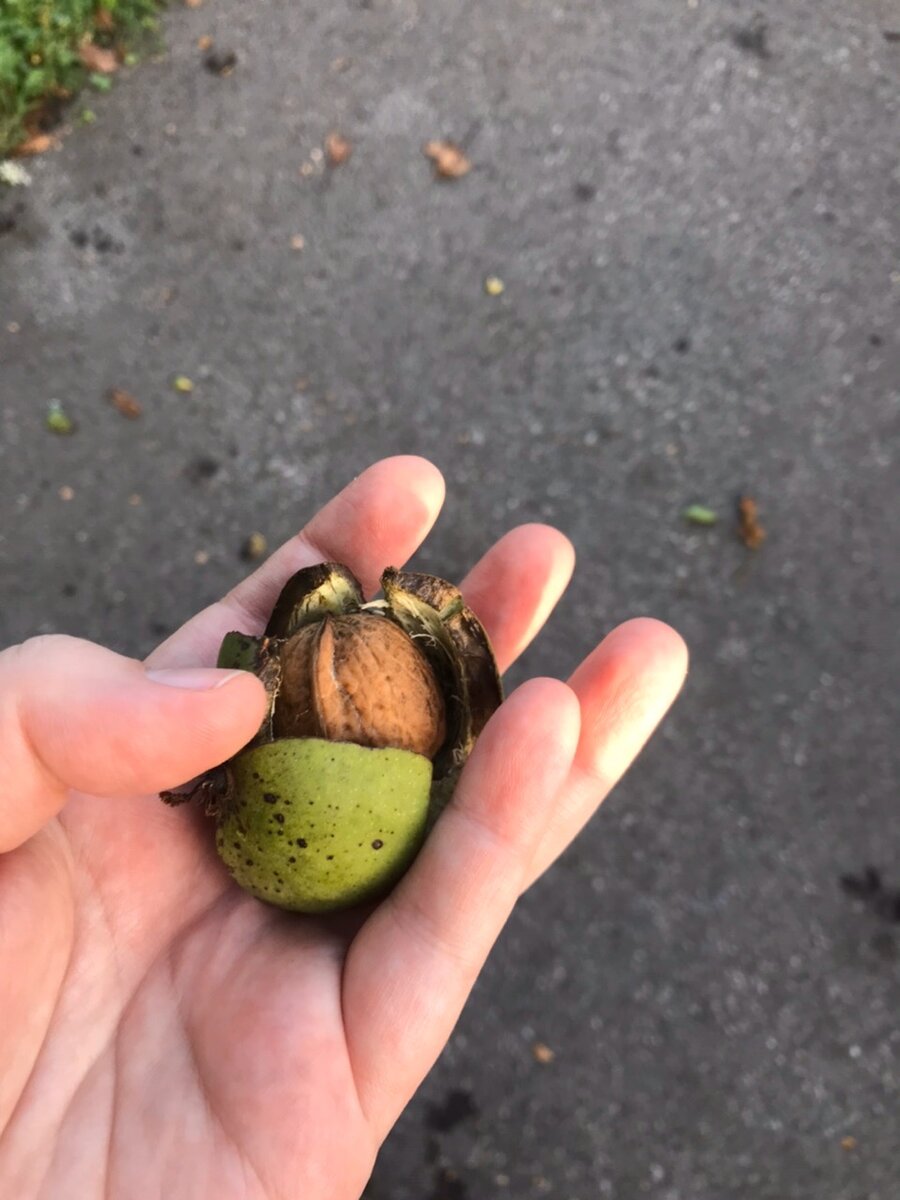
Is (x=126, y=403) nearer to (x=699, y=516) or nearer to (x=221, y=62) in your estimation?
(x=221, y=62)

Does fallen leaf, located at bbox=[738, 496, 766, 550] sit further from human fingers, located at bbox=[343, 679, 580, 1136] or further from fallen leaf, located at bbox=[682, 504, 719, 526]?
human fingers, located at bbox=[343, 679, 580, 1136]

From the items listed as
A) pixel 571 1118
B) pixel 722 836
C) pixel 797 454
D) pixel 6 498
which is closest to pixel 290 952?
pixel 571 1118

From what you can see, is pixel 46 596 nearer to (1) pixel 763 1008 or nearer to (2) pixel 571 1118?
(2) pixel 571 1118

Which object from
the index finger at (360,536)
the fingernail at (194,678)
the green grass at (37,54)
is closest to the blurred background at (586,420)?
the green grass at (37,54)

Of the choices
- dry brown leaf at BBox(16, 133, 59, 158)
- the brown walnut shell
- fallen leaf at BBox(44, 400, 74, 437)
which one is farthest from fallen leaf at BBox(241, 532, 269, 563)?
dry brown leaf at BBox(16, 133, 59, 158)

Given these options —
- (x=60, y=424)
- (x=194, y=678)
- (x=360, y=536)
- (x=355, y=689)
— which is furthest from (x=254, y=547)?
(x=194, y=678)

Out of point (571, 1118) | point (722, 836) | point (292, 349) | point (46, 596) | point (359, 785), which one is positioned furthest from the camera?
point (292, 349)
